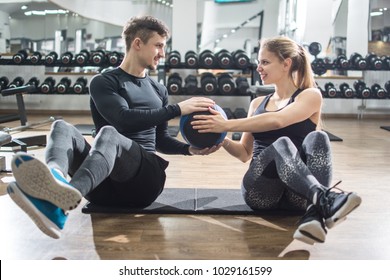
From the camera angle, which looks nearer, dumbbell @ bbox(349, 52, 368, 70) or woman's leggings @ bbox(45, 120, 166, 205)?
woman's leggings @ bbox(45, 120, 166, 205)

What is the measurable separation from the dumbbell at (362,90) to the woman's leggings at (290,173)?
4156 millimetres

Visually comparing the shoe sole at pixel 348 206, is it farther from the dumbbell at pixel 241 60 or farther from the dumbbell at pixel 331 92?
Result: the dumbbell at pixel 331 92

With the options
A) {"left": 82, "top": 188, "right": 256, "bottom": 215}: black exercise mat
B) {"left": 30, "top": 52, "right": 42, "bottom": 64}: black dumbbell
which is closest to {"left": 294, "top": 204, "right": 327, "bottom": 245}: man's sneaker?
{"left": 82, "top": 188, "right": 256, "bottom": 215}: black exercise mat

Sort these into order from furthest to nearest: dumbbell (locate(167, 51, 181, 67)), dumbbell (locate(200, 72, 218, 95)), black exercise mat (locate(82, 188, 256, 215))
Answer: dumbbell (locate(167, 51, 181, 67)), dumbbell (locate(200, 72, 218, 95)), black exercise mat (locate(82, 188, 256, 215))

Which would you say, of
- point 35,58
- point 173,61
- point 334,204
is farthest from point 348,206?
point 35,58

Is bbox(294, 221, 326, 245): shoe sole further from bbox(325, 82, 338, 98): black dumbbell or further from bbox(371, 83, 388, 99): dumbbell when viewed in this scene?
bbox(371, 83, 388, 99): dumbbell

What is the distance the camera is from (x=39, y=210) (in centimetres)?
121

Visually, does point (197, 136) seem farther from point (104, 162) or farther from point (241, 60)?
point (241, 60)

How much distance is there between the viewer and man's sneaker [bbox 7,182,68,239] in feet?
3.94

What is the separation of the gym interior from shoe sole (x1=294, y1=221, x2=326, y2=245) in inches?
6.5

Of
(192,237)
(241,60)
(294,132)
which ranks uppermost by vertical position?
(241,60)

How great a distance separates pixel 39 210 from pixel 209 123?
75 cm

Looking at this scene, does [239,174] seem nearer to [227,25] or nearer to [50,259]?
[50,259]

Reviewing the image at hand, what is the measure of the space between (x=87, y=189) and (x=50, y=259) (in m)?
0.29
